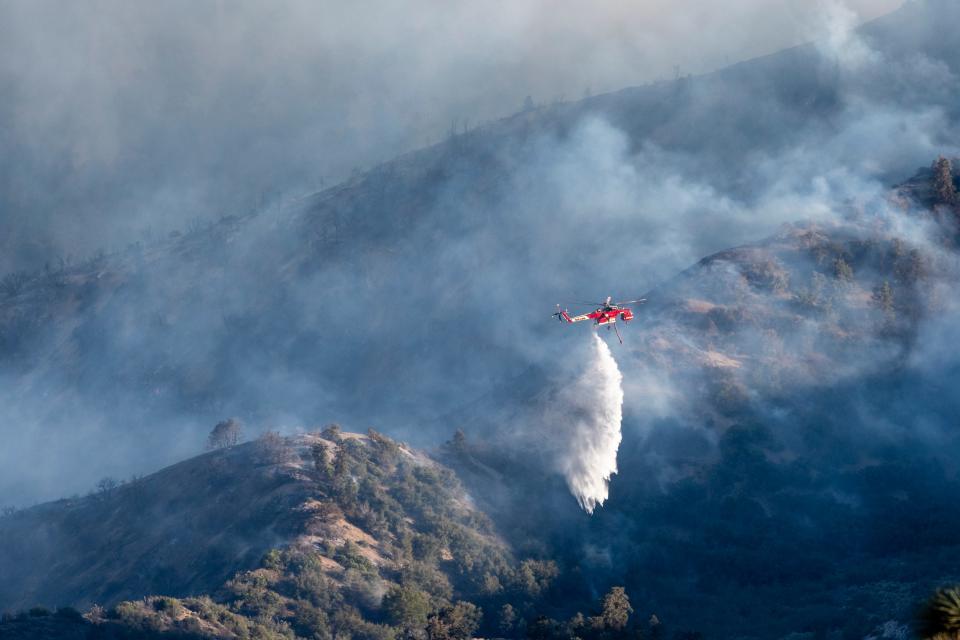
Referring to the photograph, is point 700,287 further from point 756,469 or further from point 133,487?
point 133,487

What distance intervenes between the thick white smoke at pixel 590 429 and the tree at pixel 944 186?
5566 centimetres

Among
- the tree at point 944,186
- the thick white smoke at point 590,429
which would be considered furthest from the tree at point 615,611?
the tree at point 944,186

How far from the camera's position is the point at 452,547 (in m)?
107

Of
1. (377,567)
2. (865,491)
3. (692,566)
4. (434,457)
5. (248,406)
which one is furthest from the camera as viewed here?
(248,406)

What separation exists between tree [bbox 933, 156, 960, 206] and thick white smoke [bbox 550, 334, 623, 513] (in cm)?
5566

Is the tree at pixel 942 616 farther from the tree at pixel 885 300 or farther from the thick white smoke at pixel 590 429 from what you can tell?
the tree at pixel 885 300

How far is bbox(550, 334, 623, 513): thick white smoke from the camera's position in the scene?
4683 inches

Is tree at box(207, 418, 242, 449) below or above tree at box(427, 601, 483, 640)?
above

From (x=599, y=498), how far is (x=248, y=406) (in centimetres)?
8555

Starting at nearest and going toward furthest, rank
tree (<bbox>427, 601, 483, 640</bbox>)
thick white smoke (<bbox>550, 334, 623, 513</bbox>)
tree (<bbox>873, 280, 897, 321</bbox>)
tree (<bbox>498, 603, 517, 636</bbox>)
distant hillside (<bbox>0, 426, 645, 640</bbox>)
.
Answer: tree (<bbox>427, 601, 483, 640</bbox>) → distant hillside (<bbox>0, 426, 645, 640</bbox>) → tree (<bbox>498, 603, 517, 636</bbox>) → thick white smoke (<bbox>550, 334, 623, 513</bbox>) → tree (<bbox>873, 280, 897, 321</bbox>)

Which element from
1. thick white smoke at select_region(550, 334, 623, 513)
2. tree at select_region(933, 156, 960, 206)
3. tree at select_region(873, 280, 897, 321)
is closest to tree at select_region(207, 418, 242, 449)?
thick white smoke at select_region(550, 334, 623, 513)

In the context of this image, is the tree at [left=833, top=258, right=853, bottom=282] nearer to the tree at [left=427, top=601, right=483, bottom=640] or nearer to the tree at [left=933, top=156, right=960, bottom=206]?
the tree at [left=933, top=156, right=960, bottom=206]

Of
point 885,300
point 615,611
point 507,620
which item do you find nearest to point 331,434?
point 507,620

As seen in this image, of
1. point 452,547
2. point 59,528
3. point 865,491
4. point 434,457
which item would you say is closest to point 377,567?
point 452,547
